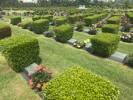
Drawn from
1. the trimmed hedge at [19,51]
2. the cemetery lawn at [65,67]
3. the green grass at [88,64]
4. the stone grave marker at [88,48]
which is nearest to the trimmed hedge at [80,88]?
the cemetery lawn at [65,67]

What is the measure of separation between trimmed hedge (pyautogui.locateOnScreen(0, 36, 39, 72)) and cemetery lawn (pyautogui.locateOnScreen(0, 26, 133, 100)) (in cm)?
71

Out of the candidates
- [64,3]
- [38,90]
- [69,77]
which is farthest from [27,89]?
[64,3]

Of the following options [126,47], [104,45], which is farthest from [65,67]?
[126,47]

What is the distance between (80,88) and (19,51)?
6.30m

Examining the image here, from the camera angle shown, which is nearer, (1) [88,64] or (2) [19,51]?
(2) [19,51]

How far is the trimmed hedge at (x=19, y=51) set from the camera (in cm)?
1195

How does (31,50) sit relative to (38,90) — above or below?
above

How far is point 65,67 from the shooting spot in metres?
13.0

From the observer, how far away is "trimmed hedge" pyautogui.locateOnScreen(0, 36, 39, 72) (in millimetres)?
11953

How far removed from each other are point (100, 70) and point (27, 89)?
4710 mm

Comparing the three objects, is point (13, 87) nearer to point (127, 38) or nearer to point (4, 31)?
point (4, 31)

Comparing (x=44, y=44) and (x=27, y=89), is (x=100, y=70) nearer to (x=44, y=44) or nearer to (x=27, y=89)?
(x=27, y=89)

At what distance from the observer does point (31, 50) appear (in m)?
12.9

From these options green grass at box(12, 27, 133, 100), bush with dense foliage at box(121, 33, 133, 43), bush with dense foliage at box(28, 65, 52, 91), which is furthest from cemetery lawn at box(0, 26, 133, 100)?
bush with dense foliage at box(121, 33, 133, 43)
